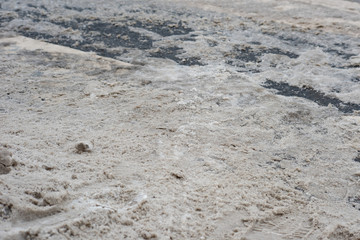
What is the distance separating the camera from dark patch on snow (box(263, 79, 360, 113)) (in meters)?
2.83

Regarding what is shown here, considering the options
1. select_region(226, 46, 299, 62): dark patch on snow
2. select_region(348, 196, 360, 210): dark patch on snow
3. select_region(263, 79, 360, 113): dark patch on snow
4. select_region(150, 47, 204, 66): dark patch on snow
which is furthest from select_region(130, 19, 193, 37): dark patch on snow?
select_region(348, 196, 360, 210): dark patch on snow

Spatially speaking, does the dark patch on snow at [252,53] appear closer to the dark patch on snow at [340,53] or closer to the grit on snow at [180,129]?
the grit on snow at [180,129]

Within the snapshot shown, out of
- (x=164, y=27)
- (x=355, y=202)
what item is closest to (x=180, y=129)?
(x=355, y=202)

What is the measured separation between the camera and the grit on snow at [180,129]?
1.66 metres

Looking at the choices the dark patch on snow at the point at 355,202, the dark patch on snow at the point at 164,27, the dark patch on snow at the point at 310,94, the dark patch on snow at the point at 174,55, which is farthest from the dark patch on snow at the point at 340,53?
the dark patch on snow at the point at 355,202

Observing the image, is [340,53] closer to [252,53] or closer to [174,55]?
[252,53]

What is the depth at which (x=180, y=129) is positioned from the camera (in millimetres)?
2461

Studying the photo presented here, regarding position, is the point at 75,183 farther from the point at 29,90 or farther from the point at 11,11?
the point at 11,11

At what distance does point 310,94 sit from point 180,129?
128 centimetres

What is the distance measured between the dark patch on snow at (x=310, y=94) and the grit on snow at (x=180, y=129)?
0.02 metres

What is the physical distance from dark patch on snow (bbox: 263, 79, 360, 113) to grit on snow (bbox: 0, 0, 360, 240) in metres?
0.02

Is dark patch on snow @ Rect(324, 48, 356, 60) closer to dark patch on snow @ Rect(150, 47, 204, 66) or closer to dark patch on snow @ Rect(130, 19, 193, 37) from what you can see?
dark patch on snow @ Rect(150, 47, 204, 66)

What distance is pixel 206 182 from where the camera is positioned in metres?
1.95

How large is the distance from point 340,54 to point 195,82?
1.76 meters
